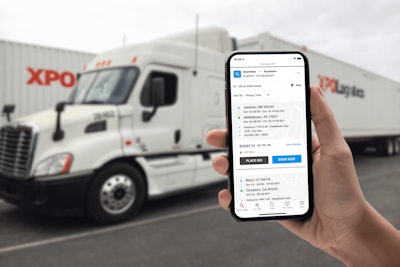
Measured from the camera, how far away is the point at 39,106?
32.6 feet

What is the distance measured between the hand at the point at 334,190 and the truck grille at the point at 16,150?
4.14m

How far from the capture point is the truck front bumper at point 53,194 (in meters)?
4.51

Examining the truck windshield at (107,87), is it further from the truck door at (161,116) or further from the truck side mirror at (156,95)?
the truck side mirror at (156,95)

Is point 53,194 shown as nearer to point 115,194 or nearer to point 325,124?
point 115,194

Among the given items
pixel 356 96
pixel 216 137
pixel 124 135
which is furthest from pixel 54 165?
pixel 356 96

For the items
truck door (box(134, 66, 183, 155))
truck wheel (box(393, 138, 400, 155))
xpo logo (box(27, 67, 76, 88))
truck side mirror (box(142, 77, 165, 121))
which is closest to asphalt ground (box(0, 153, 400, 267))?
truck door (box(134, 66, 183, 155))

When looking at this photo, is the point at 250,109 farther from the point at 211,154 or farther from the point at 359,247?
the point at 211,154

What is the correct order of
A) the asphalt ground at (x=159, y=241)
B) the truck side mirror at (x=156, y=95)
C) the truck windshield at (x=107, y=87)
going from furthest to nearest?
1. the truck windshield at (x=107, y=87)
2. the truck side mirror at (x=156, y=95)
3. the asphalt ground at (x=159, y=241)

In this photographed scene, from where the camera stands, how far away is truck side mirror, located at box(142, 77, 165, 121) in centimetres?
526

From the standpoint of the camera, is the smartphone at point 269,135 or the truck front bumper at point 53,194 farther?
the truck front bumper at point 53,194

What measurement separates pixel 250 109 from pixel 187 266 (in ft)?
7.63

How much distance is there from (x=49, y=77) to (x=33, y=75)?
0.47m

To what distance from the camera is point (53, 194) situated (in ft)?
14.8

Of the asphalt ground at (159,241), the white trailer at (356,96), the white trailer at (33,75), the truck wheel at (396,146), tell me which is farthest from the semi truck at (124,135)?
the truck wheel at (396,146)
